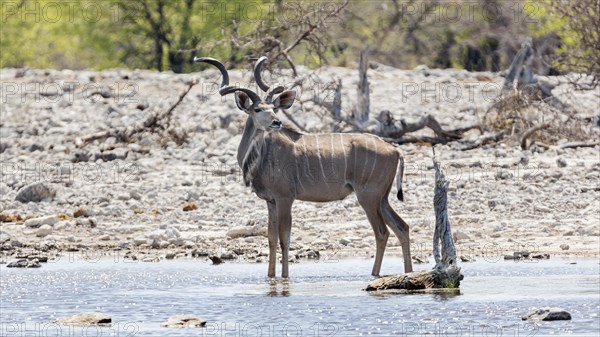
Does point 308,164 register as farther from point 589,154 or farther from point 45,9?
point 45,9

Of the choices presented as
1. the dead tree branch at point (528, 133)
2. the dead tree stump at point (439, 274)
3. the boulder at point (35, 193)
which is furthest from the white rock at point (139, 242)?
the dead tree branch at point (528, 133)

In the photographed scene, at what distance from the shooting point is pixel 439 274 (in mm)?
10688

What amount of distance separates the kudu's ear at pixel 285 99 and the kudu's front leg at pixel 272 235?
2.92 ft

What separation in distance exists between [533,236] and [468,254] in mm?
917

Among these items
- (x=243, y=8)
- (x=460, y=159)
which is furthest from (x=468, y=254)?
(x=243, y=8)

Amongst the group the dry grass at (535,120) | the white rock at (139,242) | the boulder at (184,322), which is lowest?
the boulder at (184,322)

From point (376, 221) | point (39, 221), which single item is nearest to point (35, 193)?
point (39, 221)

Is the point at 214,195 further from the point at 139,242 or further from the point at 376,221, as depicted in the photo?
the point at 376,221

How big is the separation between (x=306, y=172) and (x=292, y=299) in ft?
5.94

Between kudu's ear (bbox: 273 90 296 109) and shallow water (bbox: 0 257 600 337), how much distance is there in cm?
153

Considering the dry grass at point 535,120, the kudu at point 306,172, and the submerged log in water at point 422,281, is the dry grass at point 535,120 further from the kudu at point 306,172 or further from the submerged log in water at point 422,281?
the submerged log in water at point 422,281

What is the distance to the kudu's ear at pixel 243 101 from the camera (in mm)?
11844

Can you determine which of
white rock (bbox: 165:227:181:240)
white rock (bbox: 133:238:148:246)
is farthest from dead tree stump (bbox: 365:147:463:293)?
white rock (bbox: 133:238:148:246)

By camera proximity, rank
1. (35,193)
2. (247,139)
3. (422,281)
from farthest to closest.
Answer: (35,193), (247,139), (422,281)
